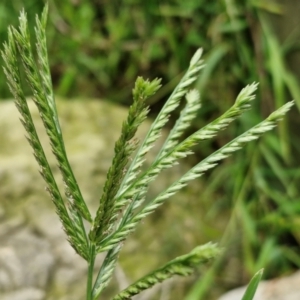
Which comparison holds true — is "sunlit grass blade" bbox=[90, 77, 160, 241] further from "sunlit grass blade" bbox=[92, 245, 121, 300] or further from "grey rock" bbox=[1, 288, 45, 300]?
"grey rock" bbox=[1, 288, 45, 300]

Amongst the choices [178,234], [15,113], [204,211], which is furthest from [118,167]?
[15,113]

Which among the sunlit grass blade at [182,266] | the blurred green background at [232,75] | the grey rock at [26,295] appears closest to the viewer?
the sunlit grass blade at [182,266]

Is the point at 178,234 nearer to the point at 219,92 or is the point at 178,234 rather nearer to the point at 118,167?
the point at 219,92

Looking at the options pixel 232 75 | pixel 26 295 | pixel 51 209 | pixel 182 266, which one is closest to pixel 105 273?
pixel 182 266

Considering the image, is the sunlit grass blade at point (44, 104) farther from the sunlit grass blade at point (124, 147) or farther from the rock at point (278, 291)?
the rock at point (278, 291)

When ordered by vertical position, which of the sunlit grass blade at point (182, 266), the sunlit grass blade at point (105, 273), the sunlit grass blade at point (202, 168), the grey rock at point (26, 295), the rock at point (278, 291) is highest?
the sunlit grass blade at point (202, 168)

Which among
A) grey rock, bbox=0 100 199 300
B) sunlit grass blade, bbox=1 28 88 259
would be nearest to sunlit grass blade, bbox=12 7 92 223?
sunlit grass blade, bbox=1 28 88 259

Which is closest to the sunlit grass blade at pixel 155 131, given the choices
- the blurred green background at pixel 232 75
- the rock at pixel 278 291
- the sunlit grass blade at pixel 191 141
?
the sunlit grass blade at pixel 191 141

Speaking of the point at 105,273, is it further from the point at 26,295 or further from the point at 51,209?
the point at 51,209
